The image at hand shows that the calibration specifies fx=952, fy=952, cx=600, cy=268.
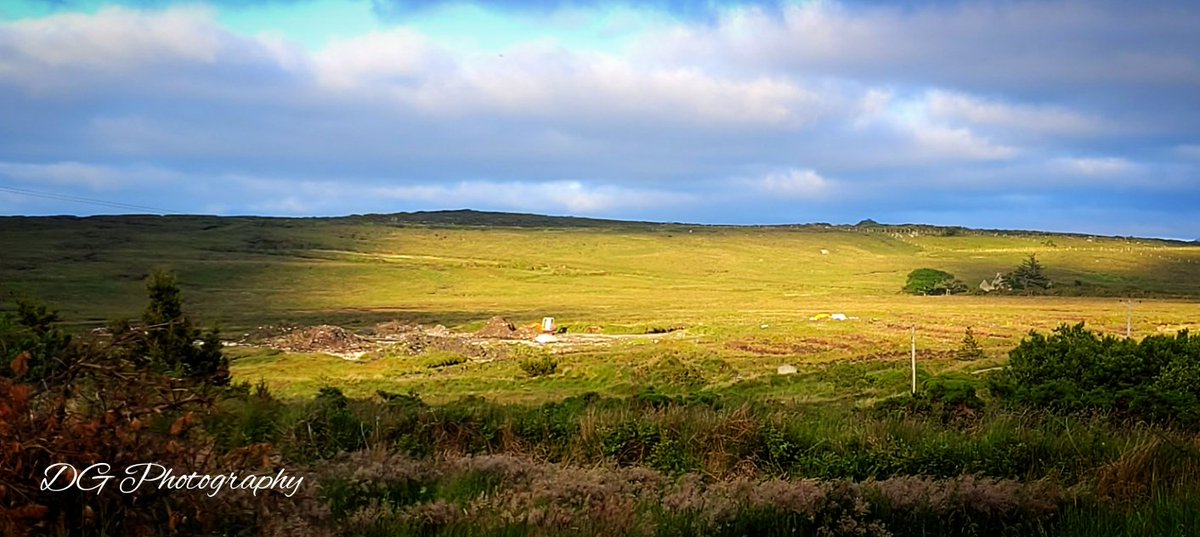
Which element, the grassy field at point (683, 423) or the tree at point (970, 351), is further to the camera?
the tree at point (970, 351)

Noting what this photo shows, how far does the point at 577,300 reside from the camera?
126 m

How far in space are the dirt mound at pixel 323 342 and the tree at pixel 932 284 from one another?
4060 inches

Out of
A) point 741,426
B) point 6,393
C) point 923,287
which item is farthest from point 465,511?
point 923,287

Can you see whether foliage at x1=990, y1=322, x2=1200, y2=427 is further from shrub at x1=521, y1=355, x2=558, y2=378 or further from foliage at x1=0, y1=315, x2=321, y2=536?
shrub at x1=521, y1=355, x2=558, y2=378

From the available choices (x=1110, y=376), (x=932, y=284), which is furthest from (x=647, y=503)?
(x=932, y=284)

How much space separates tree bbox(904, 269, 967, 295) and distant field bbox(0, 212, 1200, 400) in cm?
373

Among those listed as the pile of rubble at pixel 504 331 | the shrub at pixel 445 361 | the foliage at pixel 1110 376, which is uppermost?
the foliage at pixel 1110 376

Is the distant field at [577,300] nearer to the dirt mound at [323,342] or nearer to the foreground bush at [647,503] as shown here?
the dirt mound at [323,342]

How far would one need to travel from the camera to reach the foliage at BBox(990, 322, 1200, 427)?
1359 cm

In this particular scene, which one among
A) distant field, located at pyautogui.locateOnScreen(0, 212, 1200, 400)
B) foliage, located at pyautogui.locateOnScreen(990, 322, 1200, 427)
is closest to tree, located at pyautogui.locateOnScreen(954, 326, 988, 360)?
distant field, located at pyautogui.locateOnScreen(0, 212, 1200, 400)

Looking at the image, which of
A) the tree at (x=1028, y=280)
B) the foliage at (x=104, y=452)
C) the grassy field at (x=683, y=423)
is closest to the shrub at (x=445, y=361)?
the grassy field at (x=683, y=423)

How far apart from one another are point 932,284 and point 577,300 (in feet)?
206

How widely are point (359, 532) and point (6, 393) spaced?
192cm

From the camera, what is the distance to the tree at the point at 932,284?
150000mm
